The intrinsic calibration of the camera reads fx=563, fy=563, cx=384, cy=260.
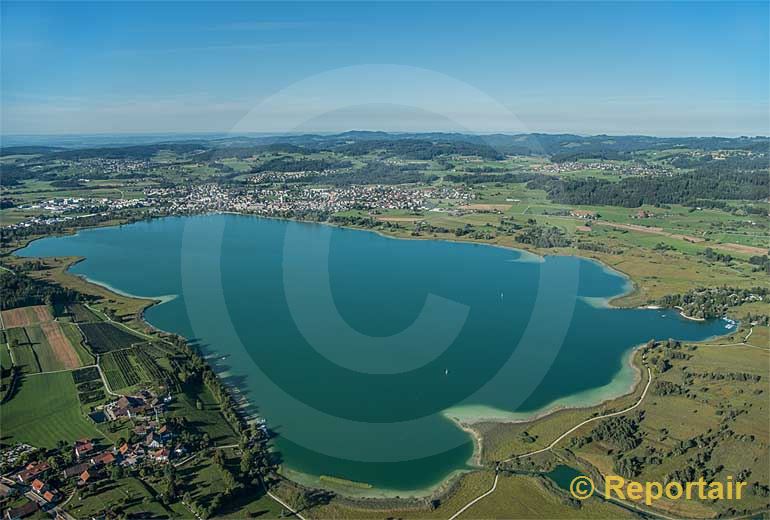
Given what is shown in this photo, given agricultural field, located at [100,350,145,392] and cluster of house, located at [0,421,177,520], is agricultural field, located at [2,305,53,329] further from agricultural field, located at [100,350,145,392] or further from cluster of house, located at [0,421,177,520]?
cluster of house, located at [0,421,177,520]

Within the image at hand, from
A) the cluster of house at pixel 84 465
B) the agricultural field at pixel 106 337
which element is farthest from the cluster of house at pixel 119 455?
the agricultural field at pixel 106 337

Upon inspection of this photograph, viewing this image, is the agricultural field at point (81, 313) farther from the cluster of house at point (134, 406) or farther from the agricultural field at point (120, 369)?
the cluster of house at point (134, 406)

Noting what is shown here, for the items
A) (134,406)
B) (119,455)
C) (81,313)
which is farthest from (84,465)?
(81,313)

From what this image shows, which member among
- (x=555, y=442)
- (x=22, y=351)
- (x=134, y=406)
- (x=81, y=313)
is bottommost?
(x=555, y=442)

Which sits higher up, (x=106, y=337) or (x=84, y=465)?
(x=106, y=337)

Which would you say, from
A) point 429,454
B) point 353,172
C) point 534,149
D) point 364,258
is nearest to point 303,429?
point 429,454

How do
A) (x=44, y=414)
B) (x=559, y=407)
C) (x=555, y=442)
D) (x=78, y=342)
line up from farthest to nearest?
1. (x=78, y=342)
2. (x=559, y=407)
3. (x=44, y=414)
4. (x=555, y=442)

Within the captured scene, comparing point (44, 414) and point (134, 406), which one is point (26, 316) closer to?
point (44, 414)
